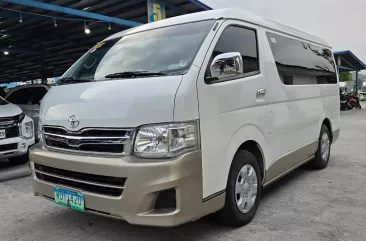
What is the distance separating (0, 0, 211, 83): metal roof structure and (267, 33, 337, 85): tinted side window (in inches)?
220

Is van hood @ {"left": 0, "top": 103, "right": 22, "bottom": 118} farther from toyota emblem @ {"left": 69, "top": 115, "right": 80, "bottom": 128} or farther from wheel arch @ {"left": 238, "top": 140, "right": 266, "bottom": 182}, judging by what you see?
wheel arch @ {"left": 238, "top": 140, "right": 266, "bottom": 182}

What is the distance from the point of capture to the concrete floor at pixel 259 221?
3178 millimetres

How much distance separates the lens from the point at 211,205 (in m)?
2.83

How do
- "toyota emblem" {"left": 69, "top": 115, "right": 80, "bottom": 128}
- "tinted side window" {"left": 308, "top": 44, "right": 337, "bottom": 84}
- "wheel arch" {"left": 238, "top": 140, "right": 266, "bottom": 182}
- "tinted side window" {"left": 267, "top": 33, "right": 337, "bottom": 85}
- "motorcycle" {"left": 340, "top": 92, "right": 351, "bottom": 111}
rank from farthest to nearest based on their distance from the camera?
"motorcycle" {"left": 340, "top": 92, "right": 351, "bottom": 111} → "tinted side window" {"left": 308, "top": 44, "right": 337, "bottom": 84} → "tinted side window" {"left": 267, "top": 33, "right": 337, "bottom": 85} → "wheel arch" {"left": 238, "top": 140, "right": 266, "bottom": 182} → "toyota emblem" {"left": 69, "top": 115, "right": 80, "bottom": 128}

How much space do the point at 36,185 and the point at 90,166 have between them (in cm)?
90

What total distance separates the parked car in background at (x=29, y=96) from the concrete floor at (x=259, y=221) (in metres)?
3.81

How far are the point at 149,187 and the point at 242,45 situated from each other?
5.91 feet

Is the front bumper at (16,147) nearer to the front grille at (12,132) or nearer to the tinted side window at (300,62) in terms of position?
the front grille at (12,132)

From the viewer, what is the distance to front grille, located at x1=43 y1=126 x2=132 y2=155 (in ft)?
8.63

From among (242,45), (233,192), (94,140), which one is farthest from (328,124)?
(94,140)

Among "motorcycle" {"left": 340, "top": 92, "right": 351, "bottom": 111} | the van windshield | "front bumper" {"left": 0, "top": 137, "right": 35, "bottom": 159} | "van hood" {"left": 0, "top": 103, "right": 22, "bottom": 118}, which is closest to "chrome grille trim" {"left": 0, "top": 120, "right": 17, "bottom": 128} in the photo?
"van hood" {"left": 0, "top": 103, "right": 22, "bottom": 118}

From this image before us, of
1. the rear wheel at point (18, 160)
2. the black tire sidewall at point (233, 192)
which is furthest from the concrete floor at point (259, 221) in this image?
the rear wheel at point (18, 160)

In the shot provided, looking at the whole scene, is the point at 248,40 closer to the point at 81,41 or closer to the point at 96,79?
the point at 96,79

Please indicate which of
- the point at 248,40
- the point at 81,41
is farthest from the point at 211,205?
the point at 81,41
